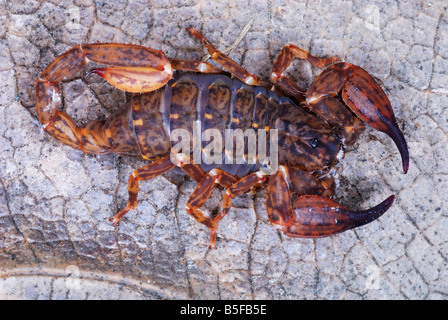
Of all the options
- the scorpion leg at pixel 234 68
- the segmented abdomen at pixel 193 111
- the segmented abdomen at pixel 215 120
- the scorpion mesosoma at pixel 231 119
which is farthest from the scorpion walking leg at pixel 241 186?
the scorpion leg at pixel 234 68

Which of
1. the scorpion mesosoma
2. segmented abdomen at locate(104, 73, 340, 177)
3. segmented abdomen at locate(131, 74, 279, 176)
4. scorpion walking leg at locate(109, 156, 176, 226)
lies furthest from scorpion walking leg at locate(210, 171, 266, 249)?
scorpion walking leg at locate(109, 156, 176, 226)

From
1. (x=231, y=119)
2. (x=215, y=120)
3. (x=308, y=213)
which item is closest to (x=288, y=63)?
(x=231, y=119)

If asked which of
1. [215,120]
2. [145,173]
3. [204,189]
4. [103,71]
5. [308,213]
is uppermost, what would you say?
[103,71]

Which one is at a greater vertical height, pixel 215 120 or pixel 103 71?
pixel 103 71

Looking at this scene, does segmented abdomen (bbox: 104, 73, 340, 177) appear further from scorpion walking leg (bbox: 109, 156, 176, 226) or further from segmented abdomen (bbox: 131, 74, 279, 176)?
scorpion walking leg (bbox: 109, 156, 176, 226)

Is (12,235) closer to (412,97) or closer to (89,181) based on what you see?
(89,181)

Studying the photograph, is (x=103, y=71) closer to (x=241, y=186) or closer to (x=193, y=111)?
(x=193, y=111)

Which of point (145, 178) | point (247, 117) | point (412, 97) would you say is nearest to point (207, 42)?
point (247, 117)
